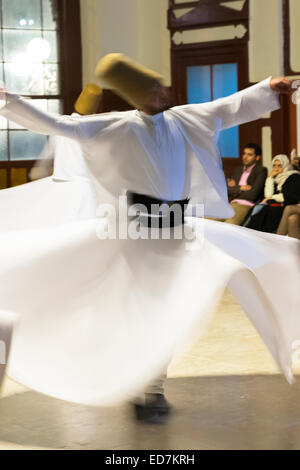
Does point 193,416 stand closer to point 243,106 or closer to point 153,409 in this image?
point 153,409

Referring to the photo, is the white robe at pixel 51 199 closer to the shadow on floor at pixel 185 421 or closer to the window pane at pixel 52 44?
the shadow on floor at pixel 185 421

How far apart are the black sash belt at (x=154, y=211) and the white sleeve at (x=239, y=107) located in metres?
0.44

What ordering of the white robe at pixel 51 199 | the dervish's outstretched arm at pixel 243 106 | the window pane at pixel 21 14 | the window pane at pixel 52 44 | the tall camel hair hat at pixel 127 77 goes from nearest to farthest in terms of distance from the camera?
1. the tall camel hair hat at pixel 127 77
2. the dervish's outstretched arm at pixel 243 106
3. the white robe at pixel 51 199
4. the window pane at pixel 21 14
5. the window pane at pixel 52 44

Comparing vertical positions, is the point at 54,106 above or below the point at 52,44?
below

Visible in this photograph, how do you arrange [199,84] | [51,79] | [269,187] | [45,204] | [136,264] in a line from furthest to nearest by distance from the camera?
[199,84] → [51,79] → [269,187] → [45,204] → [136,264]

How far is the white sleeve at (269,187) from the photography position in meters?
8.99

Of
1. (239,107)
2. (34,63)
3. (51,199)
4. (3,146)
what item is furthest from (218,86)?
(239,107)

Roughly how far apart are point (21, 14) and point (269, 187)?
3751 millimetres

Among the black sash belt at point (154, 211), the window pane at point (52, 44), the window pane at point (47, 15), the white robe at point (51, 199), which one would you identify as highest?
the window pane at point (47, 15)

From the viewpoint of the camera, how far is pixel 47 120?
12.3 feet

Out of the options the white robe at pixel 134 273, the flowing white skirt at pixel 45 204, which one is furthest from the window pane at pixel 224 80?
the white robe at pixel 134 273

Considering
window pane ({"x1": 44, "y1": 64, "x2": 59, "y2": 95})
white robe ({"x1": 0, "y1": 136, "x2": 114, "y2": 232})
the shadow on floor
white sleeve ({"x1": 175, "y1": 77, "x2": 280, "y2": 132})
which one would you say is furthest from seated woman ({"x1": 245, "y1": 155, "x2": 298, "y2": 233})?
white sleeve ({"x1": 175, "y1": 77, "x2": 280, "y2": 132})
